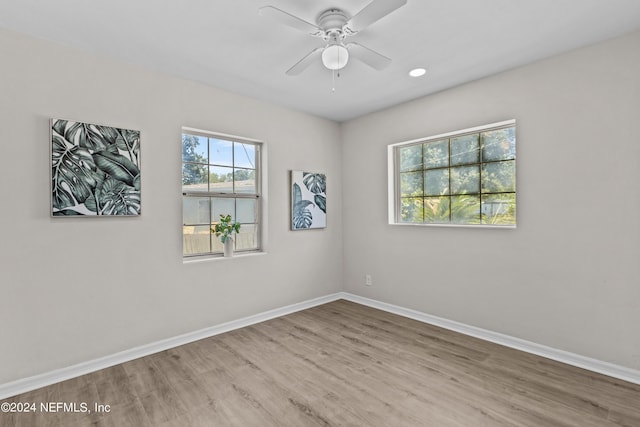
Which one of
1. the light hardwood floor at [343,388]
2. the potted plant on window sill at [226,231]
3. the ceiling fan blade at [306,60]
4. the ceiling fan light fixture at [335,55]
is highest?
the ceiling fan blade at [306,60]

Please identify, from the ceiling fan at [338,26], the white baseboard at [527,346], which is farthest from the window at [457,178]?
the ceiling fan at [338,26]

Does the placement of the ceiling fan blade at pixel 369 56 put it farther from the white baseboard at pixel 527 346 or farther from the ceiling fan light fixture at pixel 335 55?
the white baseboard at pixel 527 346

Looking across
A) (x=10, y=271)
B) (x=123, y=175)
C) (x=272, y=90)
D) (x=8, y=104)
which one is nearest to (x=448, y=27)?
(x=272, y=90)

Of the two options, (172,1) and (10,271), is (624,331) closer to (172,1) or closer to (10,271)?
(172,1)

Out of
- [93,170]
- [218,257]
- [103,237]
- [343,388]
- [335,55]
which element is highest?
[335,55]

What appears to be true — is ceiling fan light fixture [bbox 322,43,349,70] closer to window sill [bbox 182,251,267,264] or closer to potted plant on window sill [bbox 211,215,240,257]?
potted plant on window sill [bbox 211,215,240,257]

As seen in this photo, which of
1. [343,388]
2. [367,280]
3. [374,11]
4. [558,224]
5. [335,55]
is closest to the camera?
[374,11]

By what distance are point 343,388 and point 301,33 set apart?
2561 mm

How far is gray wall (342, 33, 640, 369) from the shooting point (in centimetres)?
231

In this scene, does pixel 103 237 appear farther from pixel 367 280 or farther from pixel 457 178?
pixel 457 178

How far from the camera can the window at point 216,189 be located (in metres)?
3.14

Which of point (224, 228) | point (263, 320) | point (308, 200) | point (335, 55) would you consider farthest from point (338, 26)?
point (263, 320)

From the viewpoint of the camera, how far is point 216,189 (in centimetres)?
334

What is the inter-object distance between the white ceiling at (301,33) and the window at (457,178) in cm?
65
